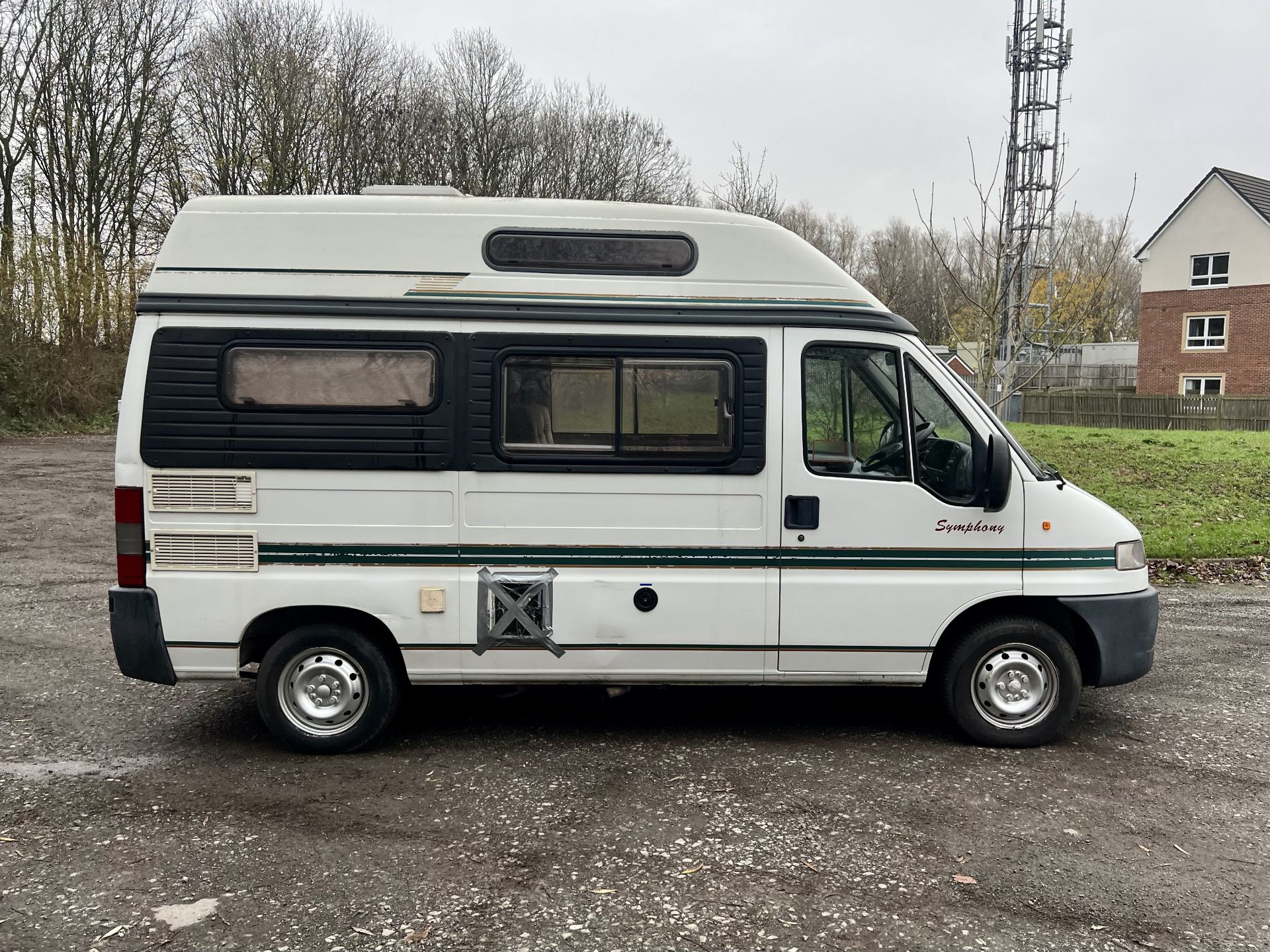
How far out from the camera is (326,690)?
18.1 ft

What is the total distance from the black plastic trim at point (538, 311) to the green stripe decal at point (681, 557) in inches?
46.8

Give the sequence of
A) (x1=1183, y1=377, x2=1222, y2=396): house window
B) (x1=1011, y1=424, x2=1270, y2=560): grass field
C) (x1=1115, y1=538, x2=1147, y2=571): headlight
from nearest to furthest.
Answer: (x1=1115, y1=538, x2=1147, y2=571): headlight → (x1=1011, y1=424, x2=1270, y2=560): grass field → (x1=1183, y1=377, x2=1222, y2=396): house window

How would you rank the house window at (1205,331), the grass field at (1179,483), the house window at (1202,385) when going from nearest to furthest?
the grass field at (1179,483), the house window at (1205,331), the house window at (1202,385)

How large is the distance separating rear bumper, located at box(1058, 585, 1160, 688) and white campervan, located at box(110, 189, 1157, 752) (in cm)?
2

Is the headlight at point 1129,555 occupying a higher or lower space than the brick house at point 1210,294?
lower

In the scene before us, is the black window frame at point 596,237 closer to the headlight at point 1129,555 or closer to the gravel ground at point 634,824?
the gravel ground at point 634,824

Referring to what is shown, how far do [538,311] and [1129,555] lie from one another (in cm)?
341

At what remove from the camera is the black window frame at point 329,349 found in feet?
17.5

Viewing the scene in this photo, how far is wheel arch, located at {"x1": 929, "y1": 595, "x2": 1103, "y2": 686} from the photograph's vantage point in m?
5.58

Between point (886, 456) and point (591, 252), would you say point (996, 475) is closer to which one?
point (886, 456)

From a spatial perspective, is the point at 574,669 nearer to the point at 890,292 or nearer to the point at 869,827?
the point at 869,827

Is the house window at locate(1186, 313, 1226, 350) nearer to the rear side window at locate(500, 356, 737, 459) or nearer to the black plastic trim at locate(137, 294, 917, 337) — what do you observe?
the black plastic trim at locate(137, 294, 917, 337)

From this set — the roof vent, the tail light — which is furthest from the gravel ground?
the roof vent

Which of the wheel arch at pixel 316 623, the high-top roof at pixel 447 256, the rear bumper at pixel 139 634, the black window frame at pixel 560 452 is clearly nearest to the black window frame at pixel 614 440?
the black window frame at pixel 560 452
